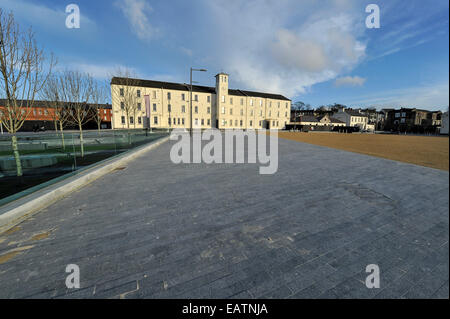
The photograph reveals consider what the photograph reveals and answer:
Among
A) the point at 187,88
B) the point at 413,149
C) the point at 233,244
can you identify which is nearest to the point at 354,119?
the point at 187,88

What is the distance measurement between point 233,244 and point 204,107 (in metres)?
52.0

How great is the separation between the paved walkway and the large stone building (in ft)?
133

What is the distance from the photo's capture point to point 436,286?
197 centimetres

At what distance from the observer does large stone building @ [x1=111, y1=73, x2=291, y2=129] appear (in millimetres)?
42812

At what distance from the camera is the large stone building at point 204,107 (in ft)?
140

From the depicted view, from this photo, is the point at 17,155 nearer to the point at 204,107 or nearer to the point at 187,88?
the point at 204,107

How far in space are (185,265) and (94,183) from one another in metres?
5.10

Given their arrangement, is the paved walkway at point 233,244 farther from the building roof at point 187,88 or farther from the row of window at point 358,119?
the row of window at point 358,119

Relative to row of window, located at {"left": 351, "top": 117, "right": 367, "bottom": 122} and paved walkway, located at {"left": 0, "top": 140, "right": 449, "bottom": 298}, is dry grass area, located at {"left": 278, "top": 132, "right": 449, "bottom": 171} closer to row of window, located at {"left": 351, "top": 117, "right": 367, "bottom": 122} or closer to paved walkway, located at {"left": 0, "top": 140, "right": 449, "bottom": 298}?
paved walkway, located at {"left": 0, "top": 140, "right": 449, "bottom": 298}

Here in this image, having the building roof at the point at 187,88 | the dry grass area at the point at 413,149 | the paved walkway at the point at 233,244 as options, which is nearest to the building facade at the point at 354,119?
the building roof at the point at 187,88
